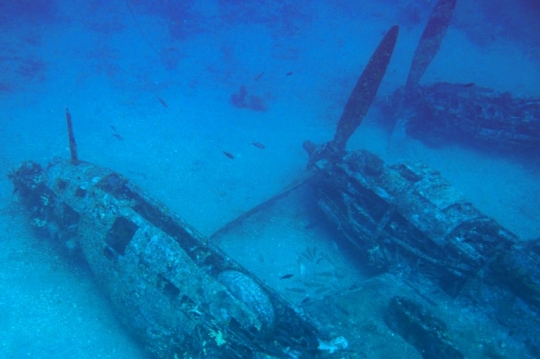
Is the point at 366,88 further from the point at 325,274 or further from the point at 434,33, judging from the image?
the point at 434,33

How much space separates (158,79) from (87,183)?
38.5ft

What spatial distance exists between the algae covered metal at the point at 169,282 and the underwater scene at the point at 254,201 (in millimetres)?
30

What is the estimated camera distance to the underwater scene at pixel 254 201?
15.5 ft

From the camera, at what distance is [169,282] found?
447 centimetres

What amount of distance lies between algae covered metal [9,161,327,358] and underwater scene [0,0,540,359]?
1.2 inches

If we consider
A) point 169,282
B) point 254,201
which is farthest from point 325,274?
point 169,282

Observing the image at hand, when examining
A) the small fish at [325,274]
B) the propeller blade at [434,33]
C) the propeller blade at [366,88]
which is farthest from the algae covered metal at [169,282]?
the propeller blade at [434,33]

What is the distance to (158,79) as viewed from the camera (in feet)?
52.0

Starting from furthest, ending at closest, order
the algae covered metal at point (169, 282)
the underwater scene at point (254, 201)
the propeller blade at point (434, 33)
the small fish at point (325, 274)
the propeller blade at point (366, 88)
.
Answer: the propeller blade at point (434, 33) → the small fish at point (325, 274) → the propeller blade at point (366, 88) → the underwater scene at point (254, 201) → the algae covered metal at point (169, 282)

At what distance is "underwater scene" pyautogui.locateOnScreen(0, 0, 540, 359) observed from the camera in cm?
473

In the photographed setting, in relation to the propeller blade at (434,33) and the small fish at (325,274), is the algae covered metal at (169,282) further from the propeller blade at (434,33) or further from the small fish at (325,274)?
the propeller blade at (434,33)

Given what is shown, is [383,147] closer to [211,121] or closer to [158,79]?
[211,121]

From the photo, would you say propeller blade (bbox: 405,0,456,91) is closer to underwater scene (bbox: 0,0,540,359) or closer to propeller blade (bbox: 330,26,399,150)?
underwater scene (bbox: 0,0,540,359)

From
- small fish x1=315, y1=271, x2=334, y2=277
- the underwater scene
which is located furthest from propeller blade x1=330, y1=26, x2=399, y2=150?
small fish x1=315, y1=271, x2=334, y2=277
